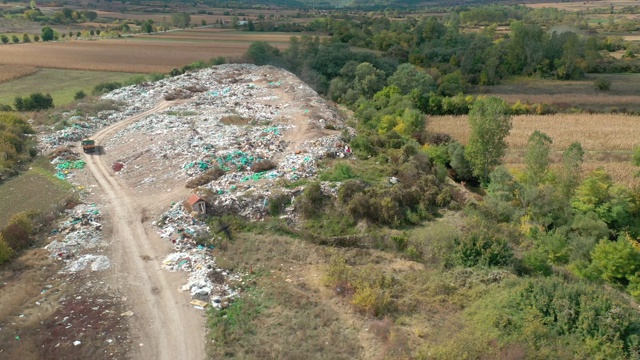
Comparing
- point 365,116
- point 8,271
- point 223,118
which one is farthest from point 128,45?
point 8,271

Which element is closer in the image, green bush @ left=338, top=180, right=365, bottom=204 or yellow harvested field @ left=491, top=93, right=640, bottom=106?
green bush @ left=338, top=180, right=365, bottom=204

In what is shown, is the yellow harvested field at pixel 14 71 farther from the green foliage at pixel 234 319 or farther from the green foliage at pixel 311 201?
the green foliage at pixel 234 319

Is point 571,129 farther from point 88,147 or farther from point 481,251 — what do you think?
point 88,147

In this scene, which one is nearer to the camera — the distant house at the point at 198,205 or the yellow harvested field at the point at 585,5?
the distant house at the point at 198,205

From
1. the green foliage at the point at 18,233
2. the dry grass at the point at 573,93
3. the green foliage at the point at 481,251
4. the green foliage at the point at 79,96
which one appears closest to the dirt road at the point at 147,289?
the green foliage at the point at 18,233

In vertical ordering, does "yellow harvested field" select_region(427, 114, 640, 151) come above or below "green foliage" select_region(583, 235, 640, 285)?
above

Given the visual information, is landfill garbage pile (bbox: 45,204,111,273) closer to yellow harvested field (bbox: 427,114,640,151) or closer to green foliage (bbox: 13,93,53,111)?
green foliage (bbox: 13,93,53,111)

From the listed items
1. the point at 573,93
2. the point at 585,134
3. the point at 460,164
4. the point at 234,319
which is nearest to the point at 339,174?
the point at 460,164

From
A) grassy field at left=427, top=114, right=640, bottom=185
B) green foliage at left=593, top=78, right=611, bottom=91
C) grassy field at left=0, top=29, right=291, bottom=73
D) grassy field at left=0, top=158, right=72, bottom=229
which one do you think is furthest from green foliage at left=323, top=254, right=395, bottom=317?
grassy field at left=0, top=29, right=291, bottom=73
